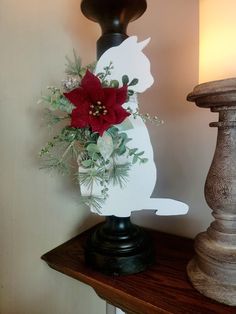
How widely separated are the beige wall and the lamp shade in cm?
22

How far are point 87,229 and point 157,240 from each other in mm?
267

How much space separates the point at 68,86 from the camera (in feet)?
1.74

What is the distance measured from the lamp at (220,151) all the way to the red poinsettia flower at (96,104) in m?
0.13

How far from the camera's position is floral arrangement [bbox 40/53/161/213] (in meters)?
0.49

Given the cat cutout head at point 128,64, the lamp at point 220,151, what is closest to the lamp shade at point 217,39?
the lamp at point 220,151

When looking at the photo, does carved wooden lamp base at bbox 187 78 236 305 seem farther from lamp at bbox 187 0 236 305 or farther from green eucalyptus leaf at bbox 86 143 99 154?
green eucalyptus leaf at bbox 86 143 99 154

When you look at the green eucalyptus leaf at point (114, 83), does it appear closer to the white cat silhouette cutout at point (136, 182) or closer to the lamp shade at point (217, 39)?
the white cat silhouette cutout at point (136, 182)

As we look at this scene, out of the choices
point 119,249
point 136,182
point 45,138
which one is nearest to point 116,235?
point 119,249

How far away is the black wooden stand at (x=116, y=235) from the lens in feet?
1.85

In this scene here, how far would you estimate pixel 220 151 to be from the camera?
49 centimetres

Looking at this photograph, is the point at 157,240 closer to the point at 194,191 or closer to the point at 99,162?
the point at 194,191

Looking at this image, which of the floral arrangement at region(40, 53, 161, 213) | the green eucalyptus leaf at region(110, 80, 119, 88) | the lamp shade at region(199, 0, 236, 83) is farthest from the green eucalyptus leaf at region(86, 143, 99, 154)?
the lamp shade at region(199, 0, 236, 83)

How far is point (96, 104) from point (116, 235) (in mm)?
314

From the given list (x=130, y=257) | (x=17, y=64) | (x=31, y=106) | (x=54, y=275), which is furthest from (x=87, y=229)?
(x=17, y=64)
